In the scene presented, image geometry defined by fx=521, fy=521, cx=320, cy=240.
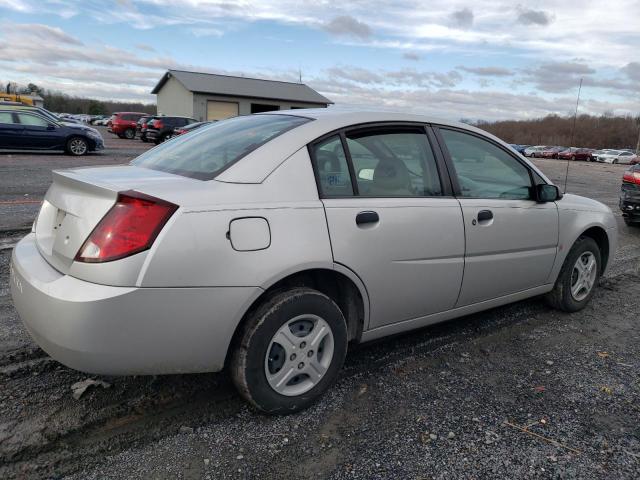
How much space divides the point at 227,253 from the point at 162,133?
88.0 ft

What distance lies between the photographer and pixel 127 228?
2.26 m

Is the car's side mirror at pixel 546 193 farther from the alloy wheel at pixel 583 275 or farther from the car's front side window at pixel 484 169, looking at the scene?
the alloy wheel at pixel 583 275

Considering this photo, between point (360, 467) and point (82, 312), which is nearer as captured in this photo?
point (82, 312)

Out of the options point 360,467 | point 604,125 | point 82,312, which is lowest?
point 360,467

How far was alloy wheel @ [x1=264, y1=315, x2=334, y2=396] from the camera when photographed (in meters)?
2.65

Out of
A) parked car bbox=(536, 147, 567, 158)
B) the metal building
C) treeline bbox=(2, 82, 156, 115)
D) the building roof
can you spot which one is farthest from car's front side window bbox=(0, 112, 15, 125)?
treeline bbox=(2, 82, 156, 115)

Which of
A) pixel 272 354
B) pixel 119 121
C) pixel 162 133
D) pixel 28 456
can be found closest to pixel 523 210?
pixel 272 354

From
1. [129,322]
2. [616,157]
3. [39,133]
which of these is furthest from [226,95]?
[129,322]

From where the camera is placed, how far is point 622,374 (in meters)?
3.49

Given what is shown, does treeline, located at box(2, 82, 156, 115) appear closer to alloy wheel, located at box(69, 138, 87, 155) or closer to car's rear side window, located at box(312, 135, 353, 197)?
alloy wheel, located at box(69, 138, 87, 155)

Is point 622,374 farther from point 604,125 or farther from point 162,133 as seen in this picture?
point 604,125

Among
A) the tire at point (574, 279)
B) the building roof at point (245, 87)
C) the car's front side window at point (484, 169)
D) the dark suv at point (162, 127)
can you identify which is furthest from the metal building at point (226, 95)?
the car's front side window at point (484, 169)

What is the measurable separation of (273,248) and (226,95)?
4032 cm

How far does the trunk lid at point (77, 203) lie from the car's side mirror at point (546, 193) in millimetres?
2699
